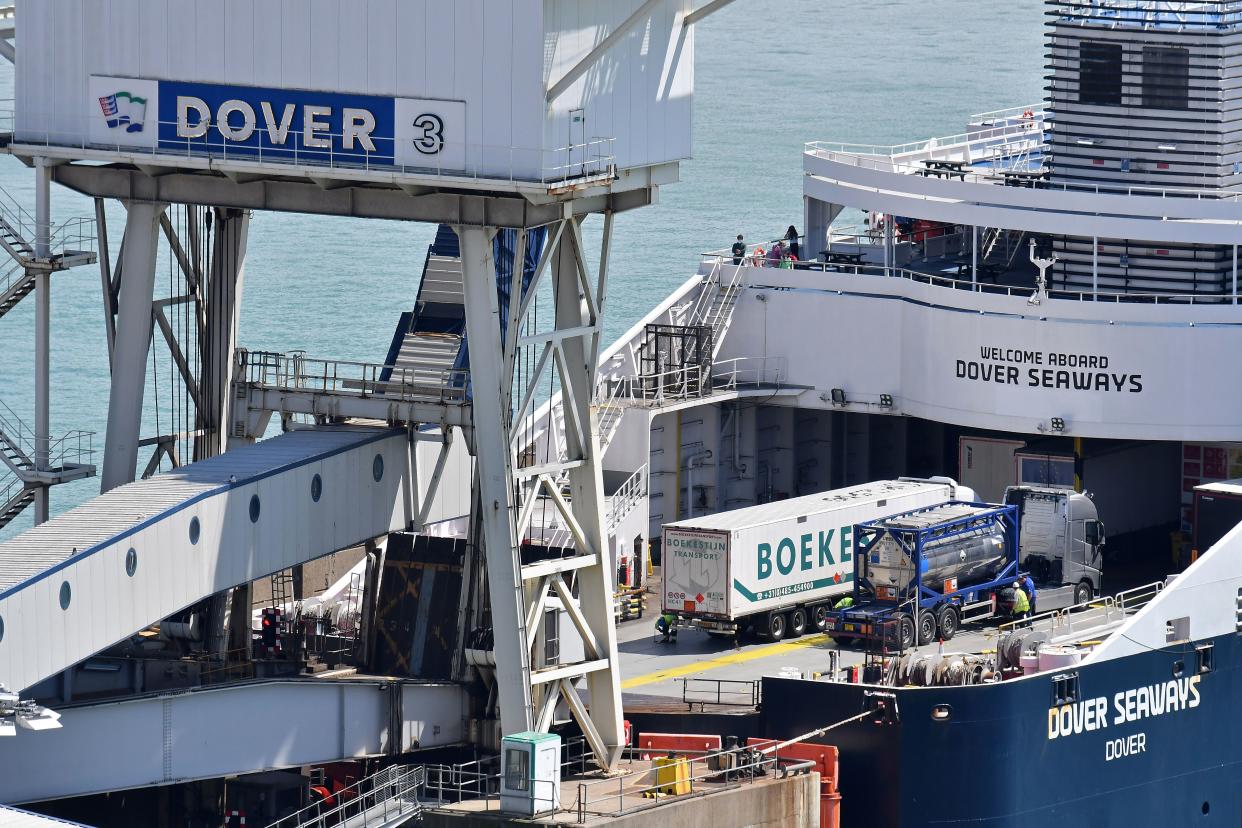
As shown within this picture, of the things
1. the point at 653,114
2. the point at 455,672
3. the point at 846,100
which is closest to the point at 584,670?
the point at 455,672

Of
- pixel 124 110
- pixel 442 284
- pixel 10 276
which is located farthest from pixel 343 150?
pixel 10 276

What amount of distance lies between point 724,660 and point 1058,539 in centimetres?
677

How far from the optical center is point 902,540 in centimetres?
3925

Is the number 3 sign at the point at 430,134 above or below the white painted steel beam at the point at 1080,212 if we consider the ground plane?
above

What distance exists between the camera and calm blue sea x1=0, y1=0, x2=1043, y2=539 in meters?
75.7

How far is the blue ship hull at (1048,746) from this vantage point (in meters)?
35.1

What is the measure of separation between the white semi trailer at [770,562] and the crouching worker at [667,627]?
0.41ft

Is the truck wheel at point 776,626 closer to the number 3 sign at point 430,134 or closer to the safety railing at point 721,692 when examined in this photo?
the safety railing at point 721,692

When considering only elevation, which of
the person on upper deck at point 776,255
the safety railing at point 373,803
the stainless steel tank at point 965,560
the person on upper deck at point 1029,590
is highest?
the person on upper deck at point 776,255

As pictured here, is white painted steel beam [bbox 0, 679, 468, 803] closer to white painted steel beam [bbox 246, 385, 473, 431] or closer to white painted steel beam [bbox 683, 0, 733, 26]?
white painted steel beam [bbox 246, 385, 473, 431]

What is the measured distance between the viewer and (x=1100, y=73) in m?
45.6

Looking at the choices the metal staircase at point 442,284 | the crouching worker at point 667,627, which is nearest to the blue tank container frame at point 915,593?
the crouching worker at point 667,627

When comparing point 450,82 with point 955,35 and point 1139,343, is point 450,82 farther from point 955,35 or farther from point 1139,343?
point 955,35

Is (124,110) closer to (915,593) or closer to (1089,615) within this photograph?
(915,593)
